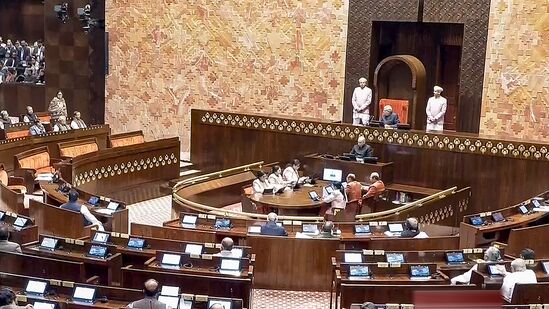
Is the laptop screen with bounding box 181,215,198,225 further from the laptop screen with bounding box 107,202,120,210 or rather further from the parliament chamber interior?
the laptop screen with bounding box 107,202,120,210

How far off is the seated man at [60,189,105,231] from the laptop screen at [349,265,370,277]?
364cm

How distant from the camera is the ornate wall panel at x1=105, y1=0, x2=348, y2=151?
17.2 meters

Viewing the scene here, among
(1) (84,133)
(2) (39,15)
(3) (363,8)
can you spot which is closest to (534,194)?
(3) (363,8)

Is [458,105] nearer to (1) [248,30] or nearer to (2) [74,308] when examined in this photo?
(1) [248,30]

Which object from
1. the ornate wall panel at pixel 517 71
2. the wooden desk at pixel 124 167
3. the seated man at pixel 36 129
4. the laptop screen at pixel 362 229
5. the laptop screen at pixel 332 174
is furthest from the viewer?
the seated man at pixel 36 129

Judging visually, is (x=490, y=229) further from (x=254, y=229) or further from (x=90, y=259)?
(x=90, y=259)

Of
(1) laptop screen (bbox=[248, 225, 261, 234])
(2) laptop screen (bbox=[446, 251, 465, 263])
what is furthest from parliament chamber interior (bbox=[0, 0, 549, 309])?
(1) laptop screen (bbox=[248, 225, 261, 234])

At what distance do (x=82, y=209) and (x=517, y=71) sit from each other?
9.45 metres

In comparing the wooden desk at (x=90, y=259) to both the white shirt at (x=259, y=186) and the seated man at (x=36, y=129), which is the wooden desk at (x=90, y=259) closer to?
the white shirt at (x=259, y=186)

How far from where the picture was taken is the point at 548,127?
1459 cm

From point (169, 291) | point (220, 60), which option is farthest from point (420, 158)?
point (169, 291)

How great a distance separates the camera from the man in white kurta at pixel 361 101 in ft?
50.8

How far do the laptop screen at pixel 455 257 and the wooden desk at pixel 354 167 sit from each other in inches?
Result: 212

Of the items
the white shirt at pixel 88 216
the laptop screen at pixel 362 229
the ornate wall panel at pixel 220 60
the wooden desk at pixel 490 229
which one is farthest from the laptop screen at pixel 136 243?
the ornate wall panel at pixel 220 60
